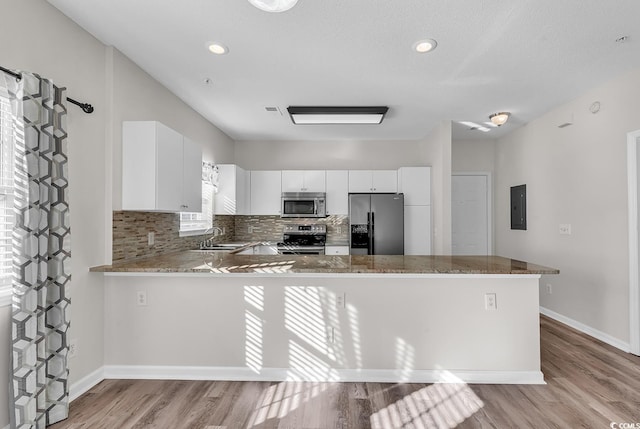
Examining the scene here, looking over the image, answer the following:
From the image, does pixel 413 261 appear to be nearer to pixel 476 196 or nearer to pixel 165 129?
pixel 165 129

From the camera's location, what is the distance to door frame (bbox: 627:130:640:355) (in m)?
2.97

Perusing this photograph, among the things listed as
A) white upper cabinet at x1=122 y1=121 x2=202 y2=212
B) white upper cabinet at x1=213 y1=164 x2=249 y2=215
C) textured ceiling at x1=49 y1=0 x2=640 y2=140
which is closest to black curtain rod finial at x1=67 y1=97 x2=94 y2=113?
white upper cabinet at x1=122 y1=121 x2=202 y2=212

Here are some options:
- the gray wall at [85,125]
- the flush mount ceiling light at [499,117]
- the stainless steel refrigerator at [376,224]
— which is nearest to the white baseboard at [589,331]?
the stainless steel refrigerator at [376,224]

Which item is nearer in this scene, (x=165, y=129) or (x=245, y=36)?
(x=245, y=36)

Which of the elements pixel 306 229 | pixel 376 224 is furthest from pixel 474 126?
pixel 306 229

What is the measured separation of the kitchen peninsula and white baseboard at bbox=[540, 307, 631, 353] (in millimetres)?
1362

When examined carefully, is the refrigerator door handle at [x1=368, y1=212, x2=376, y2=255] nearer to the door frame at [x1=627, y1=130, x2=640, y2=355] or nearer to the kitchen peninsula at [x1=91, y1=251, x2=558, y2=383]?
the kitchen peninsula at [x1=91, y1=251, x2=558, y2=383]

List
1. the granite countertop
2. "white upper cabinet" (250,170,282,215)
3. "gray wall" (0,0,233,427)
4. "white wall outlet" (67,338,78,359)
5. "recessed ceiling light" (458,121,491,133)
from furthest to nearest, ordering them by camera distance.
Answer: "white upper cabinet" (250,170,282,215) < "recessed ceiling light" (458,121,491,133) < the granite countertop < "white wall outlet" (67,338,78,359) < "gray wall" (0,0,233,427)

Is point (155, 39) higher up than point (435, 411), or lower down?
higher up

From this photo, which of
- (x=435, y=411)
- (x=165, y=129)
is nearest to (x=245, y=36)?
(x=165, y=129)

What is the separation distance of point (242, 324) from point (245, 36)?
2127 mm

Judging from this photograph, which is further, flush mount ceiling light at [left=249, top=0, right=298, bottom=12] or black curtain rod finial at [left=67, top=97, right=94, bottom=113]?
black curtain rod finial at [left=67, top=97, right=94, bottom=113]

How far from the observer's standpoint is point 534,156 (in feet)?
14.4

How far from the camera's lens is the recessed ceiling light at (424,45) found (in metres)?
2.42
